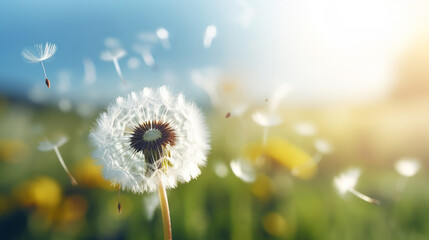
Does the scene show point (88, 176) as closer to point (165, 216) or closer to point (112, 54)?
point (112, 54)

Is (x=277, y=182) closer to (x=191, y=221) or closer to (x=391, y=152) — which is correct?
(x=191, y=221)

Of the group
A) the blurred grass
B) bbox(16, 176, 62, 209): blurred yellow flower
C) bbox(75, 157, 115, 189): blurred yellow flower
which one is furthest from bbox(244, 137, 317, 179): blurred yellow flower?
bbox(16, 176, 62, 209): blurred yellow flower

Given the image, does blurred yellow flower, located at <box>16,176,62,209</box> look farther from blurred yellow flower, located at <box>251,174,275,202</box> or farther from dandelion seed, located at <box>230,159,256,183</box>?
dandelion seed, located at <box>230,159,256,183</box>

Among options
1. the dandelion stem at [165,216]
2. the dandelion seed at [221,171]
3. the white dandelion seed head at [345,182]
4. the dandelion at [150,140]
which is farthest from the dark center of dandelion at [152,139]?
the dandelion seed at [221,171]

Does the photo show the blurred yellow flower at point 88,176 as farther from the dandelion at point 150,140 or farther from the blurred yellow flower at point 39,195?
the dandelion at point 150,140

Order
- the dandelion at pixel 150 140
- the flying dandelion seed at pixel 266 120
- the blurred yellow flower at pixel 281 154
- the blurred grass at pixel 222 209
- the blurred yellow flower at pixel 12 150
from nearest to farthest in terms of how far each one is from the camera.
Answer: the dandelion at pixel 150 140
the flying dandelion seed at pixel 266 120
the blurred grass at pixel 222 209
the blurred yellow flower at pixel 281 154
the blurred yellow flower at pixel 12 150

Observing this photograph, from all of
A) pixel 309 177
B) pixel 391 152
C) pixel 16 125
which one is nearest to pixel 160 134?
pixel 309 177

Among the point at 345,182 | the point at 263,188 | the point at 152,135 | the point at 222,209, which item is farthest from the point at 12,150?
the point at 345,182
